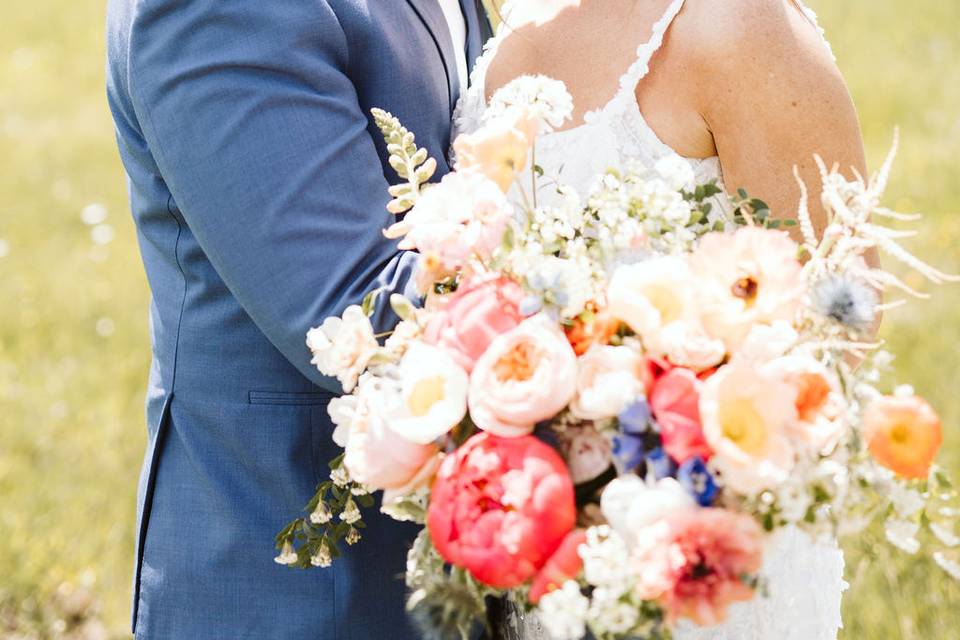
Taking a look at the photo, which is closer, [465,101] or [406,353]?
[406,353]

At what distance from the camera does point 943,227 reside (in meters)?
5.67

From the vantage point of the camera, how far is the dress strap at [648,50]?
2.00 meters

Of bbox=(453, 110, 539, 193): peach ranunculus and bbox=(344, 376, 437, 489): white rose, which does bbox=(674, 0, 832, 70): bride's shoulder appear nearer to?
bbox=(453, 110, 539, 193): peach ranunculus

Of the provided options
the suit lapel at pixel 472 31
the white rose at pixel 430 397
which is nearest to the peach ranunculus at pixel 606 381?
the white rose at pixel 430 397

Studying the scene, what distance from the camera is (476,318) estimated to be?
4.29ft

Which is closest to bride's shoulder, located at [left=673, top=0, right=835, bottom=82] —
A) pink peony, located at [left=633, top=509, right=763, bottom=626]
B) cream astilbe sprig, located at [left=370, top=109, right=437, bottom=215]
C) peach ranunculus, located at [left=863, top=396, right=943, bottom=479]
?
cream astilbe sprig, located at [left=370, top=109, right=437, bottom=215]

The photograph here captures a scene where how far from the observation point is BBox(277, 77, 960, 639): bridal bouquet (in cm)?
119

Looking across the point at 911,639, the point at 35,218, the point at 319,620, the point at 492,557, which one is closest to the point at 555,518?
the point at 492,557

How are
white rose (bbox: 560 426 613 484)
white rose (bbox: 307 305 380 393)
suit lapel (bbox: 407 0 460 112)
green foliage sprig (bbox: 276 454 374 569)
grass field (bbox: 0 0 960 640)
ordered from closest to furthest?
white rose (bbox: 560 426 613 484) → white rose (bbox: 307 305 380 393) → green foliage sprig (bbox: 276 454 374 569) → suit lapel (bbox: 407 0 460 112) → grass field (bbox: 0 0 960 640)

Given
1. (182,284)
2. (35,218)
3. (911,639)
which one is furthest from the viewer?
(35,218)

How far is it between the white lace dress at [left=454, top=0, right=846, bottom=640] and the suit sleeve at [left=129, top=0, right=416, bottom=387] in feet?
1.45

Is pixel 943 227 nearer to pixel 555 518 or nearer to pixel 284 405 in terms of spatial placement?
pixel 284 405

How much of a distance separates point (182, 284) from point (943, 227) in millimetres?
4609

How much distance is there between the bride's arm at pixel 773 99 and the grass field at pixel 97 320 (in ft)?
2.74
